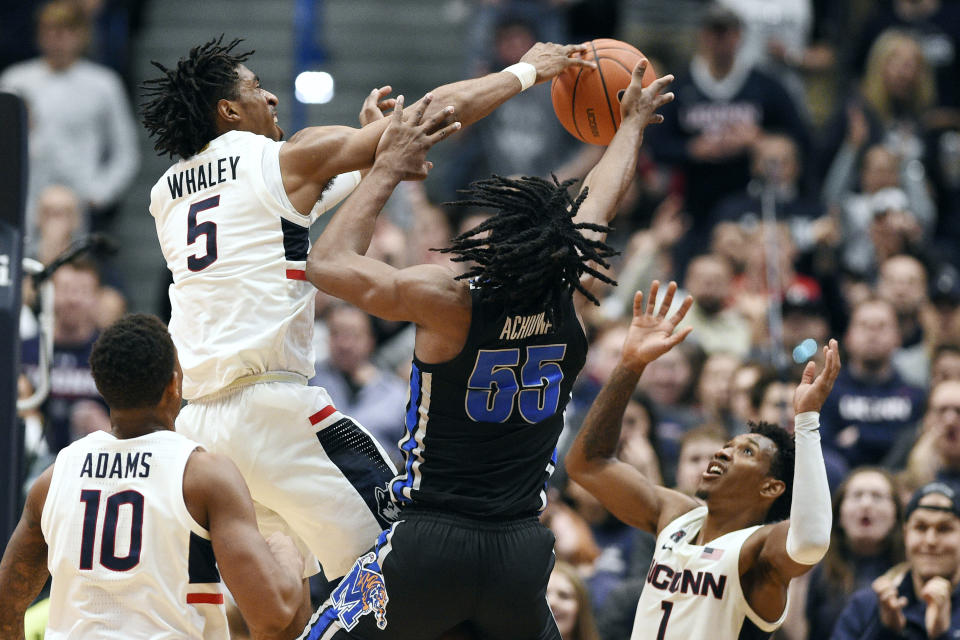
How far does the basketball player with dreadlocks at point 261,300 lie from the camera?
5070 millimetres

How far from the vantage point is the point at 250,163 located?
5207 mm

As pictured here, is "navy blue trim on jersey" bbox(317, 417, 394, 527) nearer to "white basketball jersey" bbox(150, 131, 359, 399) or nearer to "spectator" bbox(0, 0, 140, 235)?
"white basketball jersey" bbox(150, 131, 359, 399)

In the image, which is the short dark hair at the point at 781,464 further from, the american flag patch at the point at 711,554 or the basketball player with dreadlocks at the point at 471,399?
the basketball player with dreadlocks at the point at 471,399

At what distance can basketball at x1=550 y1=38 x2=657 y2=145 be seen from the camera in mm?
5844

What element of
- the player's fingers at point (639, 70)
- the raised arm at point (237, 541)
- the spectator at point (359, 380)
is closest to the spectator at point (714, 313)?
the spectator at point (359, 380)

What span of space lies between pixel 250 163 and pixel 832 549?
13.8ft

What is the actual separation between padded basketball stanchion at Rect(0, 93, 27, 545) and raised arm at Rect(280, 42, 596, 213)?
5.23ft

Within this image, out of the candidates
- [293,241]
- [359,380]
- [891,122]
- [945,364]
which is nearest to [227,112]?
[293,241]

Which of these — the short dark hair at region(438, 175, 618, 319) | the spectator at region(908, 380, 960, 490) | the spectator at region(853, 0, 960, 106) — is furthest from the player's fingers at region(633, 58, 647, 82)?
the spectator at region(853, 0, 960, 106)

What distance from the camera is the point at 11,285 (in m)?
6.10

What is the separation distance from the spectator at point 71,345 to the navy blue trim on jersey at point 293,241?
472 cm

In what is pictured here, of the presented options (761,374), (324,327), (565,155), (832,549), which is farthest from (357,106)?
(832,549)

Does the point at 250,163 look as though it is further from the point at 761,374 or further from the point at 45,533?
the point at 761,374

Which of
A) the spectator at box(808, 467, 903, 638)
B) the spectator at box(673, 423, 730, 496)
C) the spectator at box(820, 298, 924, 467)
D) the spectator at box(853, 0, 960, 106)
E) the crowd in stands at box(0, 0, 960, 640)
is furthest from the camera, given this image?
the spectator at box(853, 0, 960, 106)
